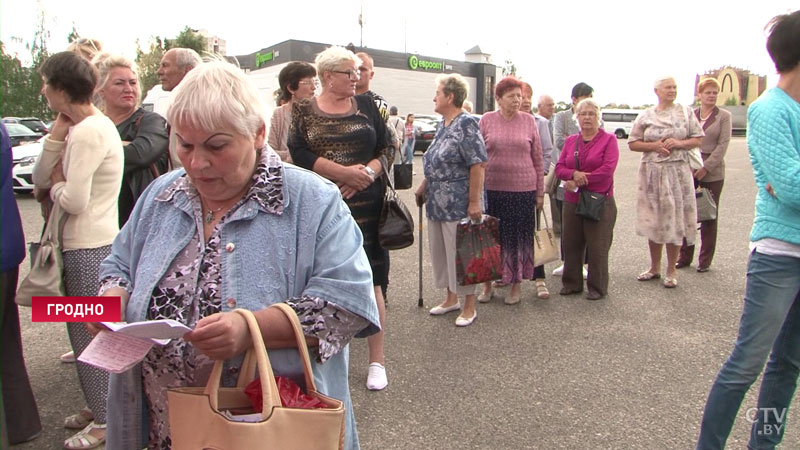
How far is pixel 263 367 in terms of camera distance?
1.29m

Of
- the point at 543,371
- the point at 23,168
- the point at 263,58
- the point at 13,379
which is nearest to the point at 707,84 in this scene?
the point at 543,371

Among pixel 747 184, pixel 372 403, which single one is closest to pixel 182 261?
pixel 372 403

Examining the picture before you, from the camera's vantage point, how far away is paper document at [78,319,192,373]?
4.29ft

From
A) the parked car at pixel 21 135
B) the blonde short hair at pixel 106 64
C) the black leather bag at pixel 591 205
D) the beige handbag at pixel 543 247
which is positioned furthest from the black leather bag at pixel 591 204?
the parked car at pixel 21 135

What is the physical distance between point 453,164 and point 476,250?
75 centimetres

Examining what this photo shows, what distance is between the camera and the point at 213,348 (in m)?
1.34

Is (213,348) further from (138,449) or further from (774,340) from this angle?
(774,340)

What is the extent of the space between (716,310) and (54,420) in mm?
5236

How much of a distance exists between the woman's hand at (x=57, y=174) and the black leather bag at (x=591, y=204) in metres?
4.34

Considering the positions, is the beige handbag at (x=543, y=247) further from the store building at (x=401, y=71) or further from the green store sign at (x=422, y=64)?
the green store sign at (x=422, y=64)

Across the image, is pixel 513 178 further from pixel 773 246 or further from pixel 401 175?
pixel 773 246

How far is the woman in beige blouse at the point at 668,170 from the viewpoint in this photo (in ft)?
19.3

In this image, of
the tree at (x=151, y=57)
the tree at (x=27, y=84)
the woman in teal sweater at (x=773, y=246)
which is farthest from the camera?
the tree at (x=151, y=57)

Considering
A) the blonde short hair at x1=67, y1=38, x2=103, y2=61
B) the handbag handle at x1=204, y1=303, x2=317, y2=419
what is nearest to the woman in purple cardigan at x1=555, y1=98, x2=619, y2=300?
the blonde short hair at x1=67, y1=38, x2=103, y2=61
